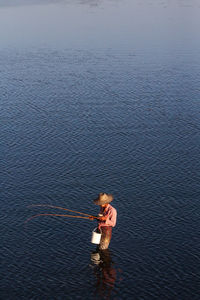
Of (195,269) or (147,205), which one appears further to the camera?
(147,205)

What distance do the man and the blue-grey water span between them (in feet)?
2.68

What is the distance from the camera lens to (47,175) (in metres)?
35.5

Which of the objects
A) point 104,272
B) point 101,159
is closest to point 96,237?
point 104,272

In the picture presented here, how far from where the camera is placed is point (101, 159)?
38062 millimetres

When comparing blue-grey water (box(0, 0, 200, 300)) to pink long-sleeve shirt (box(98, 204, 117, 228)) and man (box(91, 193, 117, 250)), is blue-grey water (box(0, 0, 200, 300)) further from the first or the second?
pink long-sleeve shirt (box(98, 204, 117, 228))

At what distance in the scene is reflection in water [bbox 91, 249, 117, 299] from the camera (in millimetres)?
23867

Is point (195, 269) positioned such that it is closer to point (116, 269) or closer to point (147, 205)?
point (116, 269)

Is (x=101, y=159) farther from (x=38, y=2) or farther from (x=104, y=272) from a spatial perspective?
(x=38, y=2)

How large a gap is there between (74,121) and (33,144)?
5841 mm

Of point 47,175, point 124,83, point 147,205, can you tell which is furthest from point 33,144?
point 124,83

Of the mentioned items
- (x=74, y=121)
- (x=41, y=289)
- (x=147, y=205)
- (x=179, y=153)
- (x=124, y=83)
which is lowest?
(x=41, y=289)

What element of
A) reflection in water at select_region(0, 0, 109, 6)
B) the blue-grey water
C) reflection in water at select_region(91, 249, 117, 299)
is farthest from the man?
reflection in water at select_region(0, 0, 109, 6)

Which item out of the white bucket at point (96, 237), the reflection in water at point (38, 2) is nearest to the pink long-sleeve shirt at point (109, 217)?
the white bucket at point (96, 237)

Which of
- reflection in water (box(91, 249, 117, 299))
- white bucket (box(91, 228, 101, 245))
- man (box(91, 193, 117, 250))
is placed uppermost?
man (box(91, 193, 117, 250))
